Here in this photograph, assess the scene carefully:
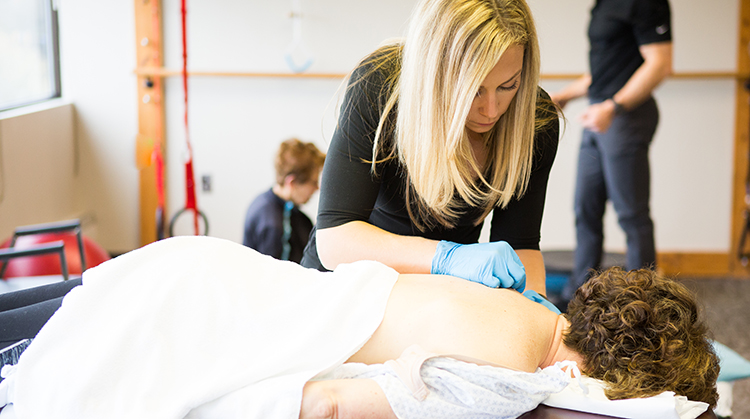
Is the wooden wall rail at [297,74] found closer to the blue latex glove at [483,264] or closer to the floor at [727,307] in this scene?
the floor at [727,307]

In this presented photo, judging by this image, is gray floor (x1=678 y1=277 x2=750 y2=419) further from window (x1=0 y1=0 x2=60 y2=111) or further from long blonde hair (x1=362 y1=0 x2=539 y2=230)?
window (x1=0 y1=0 x2=60 y2=111)

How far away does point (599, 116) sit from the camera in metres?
2.28

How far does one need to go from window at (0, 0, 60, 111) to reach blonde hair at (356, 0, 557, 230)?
7.37ft

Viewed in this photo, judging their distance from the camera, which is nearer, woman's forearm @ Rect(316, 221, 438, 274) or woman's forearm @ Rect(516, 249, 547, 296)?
woman's forearm @ Rect(316, 221, 438, 274)

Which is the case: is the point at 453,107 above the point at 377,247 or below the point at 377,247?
above

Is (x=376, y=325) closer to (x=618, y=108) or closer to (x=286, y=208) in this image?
(x=286, y=208)

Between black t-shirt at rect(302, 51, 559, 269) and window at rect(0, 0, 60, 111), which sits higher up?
window at rect(0, 0, 60, 111)

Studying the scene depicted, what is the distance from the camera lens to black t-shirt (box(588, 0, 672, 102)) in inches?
88.4

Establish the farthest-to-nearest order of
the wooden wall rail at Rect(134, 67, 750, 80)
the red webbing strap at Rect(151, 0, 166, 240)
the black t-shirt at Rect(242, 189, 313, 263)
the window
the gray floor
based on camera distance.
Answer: the wooden wall rail at Rect(134, 67, 750, 80), the red webbing strap at Rect(151, 0, 166, 240), the window, the black t-shirt at Rect(242, 189, 313, 263), the gray floor

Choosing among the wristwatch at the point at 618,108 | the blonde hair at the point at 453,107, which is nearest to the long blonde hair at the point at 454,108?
the blonde hair at the point at 453,107

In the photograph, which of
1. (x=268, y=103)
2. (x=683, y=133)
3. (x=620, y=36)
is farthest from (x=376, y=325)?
(x=683, y=133)

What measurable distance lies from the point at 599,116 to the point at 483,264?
140 centimetres

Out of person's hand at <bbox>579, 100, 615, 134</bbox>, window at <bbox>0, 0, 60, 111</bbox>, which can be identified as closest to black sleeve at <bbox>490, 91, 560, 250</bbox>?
person's hand at <bbox>579, 100, 615, 134</bbox>

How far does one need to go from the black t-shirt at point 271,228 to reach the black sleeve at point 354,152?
118cm
